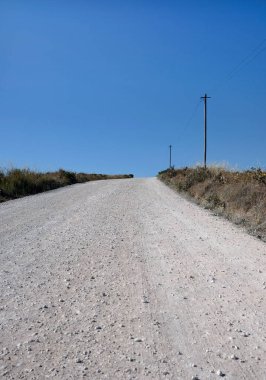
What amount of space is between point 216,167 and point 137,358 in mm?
21129

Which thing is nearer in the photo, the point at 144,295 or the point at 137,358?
the point at 137,358

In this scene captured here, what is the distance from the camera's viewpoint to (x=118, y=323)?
3783mm

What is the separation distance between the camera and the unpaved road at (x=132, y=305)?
10.1ft

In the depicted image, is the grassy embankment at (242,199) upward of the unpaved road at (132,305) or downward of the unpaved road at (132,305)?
upward

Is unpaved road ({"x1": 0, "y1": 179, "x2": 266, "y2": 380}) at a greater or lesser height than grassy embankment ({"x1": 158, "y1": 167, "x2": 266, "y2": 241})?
lesser

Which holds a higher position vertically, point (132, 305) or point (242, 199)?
point (242, 199)

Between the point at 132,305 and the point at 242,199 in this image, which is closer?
the point at 132,305

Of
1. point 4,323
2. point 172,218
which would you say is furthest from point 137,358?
point 172,218

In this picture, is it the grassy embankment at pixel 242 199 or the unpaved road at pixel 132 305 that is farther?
the grassy embankment at pixel 242 199

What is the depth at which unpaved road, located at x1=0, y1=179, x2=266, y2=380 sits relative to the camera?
3.09 metres

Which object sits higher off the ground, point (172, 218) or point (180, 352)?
point (172, 218)

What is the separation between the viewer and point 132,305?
4234 mm

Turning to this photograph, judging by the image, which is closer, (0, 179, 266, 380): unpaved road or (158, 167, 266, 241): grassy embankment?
(0, 179, 266, 380): unpaved road

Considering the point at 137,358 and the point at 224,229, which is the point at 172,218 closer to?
the point at 224,229
